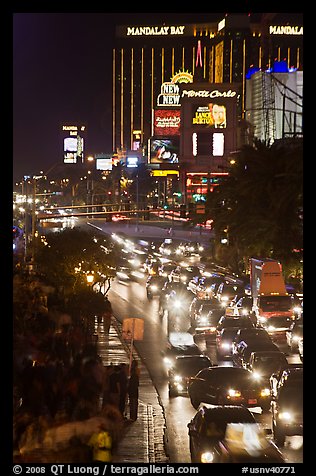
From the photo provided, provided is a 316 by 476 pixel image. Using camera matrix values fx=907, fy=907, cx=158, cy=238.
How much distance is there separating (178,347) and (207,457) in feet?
41.7

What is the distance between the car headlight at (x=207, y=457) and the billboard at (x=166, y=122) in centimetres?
11962

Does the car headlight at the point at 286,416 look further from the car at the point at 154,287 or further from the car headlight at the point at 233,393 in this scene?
the car at the point at 154,287

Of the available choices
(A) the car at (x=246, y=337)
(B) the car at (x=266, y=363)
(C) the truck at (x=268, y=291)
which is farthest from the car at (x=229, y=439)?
(C) the truck at (x=268, y=291)

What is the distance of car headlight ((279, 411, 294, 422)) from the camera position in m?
16.8

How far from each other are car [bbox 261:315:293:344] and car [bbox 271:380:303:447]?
15.5 meters

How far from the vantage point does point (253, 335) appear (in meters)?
26.7

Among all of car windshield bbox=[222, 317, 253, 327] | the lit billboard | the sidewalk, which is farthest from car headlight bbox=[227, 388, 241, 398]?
the lit billboard

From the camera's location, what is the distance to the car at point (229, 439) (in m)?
12.9

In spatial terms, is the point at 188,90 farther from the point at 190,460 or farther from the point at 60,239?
the point at 190,460

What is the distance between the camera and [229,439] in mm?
13648

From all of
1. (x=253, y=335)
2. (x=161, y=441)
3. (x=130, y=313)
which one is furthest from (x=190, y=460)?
(x=130, y=313)

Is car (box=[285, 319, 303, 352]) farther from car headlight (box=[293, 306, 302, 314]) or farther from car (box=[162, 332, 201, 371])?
car headlight (box=[293, 306, 302, 314])

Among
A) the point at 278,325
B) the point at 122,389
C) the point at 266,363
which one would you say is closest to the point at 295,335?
the point at 278,325
